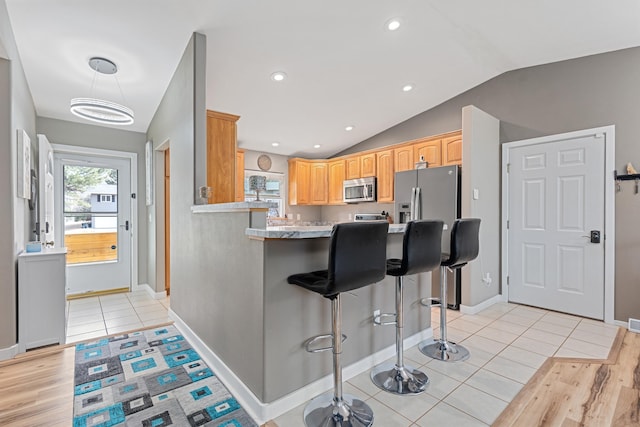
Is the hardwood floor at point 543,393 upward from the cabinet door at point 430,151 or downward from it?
downward

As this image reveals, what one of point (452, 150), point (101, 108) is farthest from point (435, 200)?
point (101, 108)

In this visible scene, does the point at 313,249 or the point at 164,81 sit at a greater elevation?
the point at 164,81

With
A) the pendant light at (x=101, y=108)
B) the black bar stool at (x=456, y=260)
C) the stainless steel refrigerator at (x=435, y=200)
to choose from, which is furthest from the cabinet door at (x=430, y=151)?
the pendant light at (x=101, y=108)

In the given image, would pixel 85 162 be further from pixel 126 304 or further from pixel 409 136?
pixel 409 136

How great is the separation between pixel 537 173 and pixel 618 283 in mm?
1414

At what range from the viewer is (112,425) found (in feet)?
5.60

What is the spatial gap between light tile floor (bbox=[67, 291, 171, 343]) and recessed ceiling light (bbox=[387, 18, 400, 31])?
3798 mm

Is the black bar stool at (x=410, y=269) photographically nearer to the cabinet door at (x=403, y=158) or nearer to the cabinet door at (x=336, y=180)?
the cabinet door at (x=403, y=158)

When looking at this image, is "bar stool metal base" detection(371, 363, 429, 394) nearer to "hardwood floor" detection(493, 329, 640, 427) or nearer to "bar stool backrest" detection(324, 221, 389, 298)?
"hardwood floor" detection(493, 329, 640, 427)

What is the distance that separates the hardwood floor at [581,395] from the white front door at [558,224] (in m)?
1.04

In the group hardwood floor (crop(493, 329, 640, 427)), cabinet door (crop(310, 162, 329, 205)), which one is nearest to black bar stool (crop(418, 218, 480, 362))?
hardwood floor (crop(493, 329, 640, 427))

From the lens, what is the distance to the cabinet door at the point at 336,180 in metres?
5.80

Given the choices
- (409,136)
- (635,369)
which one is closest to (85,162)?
(409,136)

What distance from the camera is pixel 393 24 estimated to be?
2.90m
